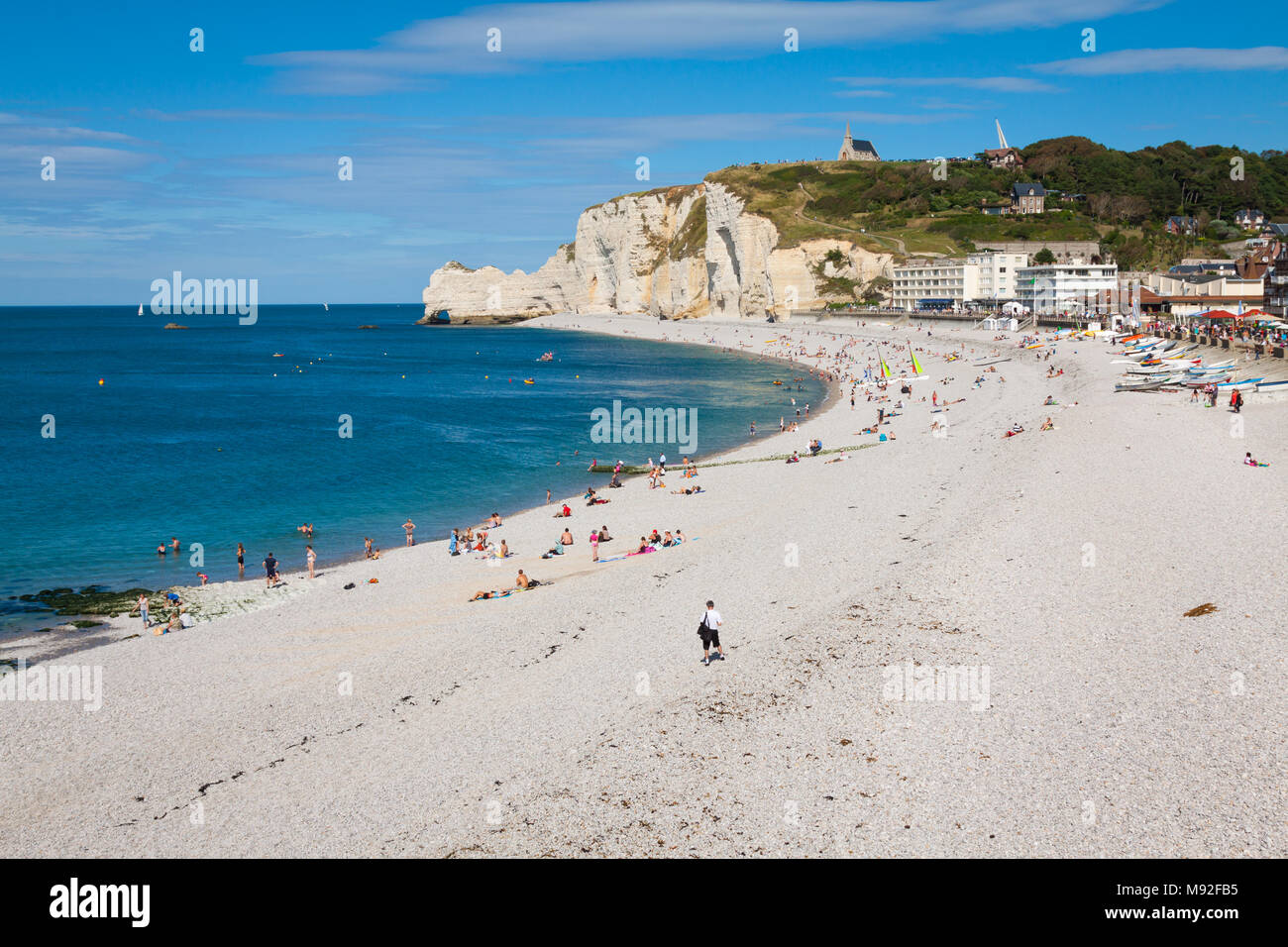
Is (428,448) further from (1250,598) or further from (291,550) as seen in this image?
(1250,598)

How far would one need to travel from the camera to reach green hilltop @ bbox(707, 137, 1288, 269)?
11488cm

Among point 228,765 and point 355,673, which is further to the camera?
point 355,673

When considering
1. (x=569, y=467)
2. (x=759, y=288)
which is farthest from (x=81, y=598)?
(x=759, y=288)

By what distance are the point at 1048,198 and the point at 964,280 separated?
Result: 42.1 m

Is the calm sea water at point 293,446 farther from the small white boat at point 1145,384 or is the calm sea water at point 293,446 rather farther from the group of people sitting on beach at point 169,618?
the small white boat at point 1145,384

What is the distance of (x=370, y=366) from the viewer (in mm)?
104000

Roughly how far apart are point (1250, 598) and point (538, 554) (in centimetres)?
1694

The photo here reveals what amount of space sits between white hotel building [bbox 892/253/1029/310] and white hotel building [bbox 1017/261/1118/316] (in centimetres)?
539

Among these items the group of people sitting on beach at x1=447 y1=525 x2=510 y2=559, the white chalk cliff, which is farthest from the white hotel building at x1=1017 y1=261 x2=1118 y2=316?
the group of people sitting on beach at x1=447 y1=525 x2=510 y2=559

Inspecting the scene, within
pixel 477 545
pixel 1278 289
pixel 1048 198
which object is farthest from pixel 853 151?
pixel 477 545

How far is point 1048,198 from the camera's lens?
5162 inches

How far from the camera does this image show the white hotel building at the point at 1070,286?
297 feet

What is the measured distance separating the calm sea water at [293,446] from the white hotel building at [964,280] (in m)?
26.9

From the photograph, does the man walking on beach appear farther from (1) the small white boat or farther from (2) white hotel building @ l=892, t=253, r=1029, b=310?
(2) white hotel building @ l=892, t=253, r=1029, b=310
